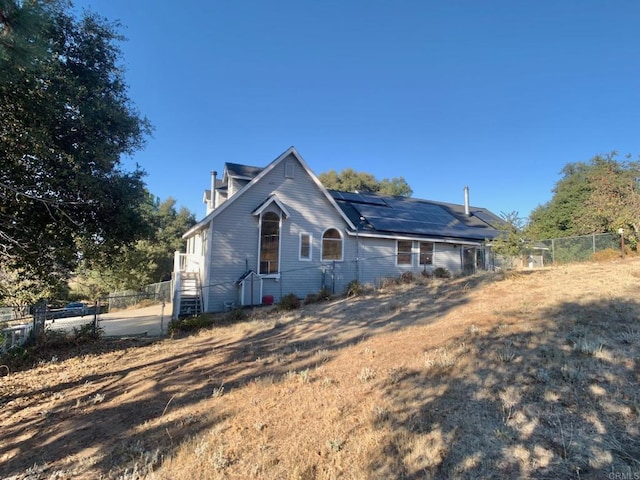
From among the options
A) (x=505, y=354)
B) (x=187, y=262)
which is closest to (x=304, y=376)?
(x=505, y=354)

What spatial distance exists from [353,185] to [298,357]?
123 ft

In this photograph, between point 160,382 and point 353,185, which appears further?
point 353,185

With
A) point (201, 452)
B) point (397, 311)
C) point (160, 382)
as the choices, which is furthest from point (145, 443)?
point (397, 311)

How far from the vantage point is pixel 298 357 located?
22.1ft

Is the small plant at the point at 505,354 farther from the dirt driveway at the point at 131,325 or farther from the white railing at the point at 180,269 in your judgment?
the white railing at the point at 180,269

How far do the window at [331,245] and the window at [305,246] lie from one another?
78 cm

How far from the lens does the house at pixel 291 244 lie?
14391mm

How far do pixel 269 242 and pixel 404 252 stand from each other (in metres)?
7.39

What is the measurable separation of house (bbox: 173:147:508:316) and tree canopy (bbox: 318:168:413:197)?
22.7 metres

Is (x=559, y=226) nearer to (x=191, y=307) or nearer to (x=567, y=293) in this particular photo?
(x=567, y=293)

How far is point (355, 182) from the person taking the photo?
43.2 m

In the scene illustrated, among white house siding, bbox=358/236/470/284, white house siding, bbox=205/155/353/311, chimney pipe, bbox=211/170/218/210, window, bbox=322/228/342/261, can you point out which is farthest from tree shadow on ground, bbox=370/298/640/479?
chimney pipe, bbox=211/170/218/210

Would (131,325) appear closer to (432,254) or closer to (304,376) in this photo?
(304,376)

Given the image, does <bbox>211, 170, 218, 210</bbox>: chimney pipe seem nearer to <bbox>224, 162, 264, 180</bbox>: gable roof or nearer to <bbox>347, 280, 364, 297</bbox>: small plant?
<bbox>224, 162, 264, 180</bbox>: gable roof
